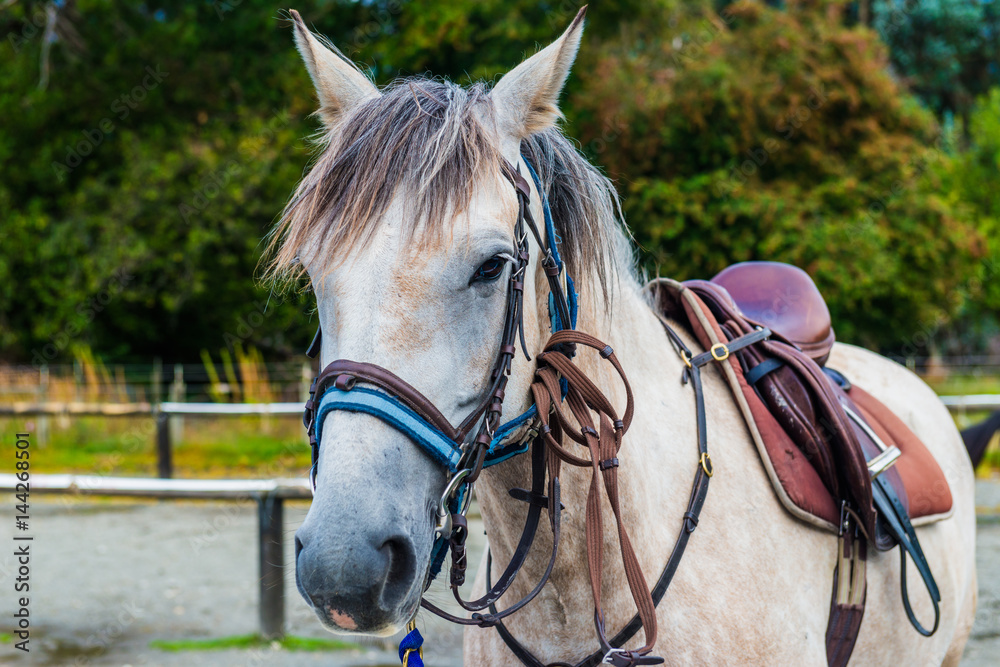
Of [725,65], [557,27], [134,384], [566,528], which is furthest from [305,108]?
[566,528]

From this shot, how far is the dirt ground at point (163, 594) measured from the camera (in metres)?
4.30

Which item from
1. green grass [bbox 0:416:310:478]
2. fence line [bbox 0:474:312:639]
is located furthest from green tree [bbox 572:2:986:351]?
fence line [bbox 0:474:312:639]

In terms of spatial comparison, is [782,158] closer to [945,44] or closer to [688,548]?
[688,548]

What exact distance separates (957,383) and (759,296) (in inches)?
492

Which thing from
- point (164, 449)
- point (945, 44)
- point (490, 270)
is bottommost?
point (164, 449)

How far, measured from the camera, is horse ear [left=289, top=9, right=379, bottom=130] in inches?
65.9

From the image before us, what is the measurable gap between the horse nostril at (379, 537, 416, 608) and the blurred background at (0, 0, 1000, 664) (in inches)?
361

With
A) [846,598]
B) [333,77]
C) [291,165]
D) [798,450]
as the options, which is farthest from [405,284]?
[291,165]

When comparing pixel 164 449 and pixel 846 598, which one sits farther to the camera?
pixel 164 449

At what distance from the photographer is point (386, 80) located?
12.8 m

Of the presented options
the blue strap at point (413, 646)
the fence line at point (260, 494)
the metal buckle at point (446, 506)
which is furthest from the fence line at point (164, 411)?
the metal buckle at point (446, 506)

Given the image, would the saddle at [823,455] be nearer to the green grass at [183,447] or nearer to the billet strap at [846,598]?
the billet strap at [846,598]

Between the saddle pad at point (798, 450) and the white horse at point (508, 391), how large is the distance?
38 mm

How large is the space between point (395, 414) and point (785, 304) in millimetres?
1770
